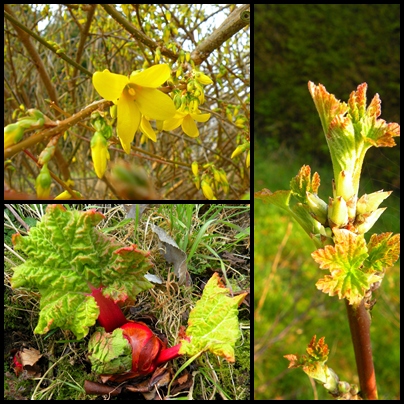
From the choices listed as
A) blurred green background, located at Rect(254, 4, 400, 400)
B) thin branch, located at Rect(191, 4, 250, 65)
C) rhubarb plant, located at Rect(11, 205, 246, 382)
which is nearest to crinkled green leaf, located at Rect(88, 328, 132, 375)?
rhubarb plant, located at Rect(11, 205, 246, 382)

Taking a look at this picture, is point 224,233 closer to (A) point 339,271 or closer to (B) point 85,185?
(A) point 339,271

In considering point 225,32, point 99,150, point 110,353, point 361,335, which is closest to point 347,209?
point 361,335

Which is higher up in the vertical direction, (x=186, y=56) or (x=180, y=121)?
(x=186, y=56)

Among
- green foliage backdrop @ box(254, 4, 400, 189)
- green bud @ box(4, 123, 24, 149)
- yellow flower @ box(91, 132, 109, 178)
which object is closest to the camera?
A: green bud @ box(4, 123, 24, 149)

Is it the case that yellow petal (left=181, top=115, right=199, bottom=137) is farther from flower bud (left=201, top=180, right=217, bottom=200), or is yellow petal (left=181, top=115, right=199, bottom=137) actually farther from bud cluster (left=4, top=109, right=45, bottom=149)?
bud cluster (left=4, top=109, right=45, bottom=149)

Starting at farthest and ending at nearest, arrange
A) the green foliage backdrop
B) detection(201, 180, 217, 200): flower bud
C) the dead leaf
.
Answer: the green foliage backdrop < detection(201, 180, 217, 200): flower bud < the dead leaf

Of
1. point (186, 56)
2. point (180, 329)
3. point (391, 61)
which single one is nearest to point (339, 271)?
point (180, 329)
